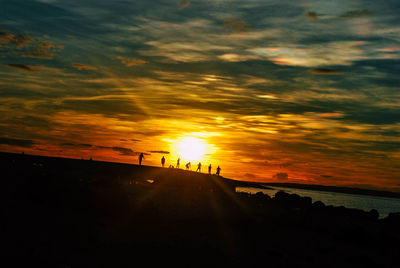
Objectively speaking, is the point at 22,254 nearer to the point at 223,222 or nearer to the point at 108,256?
the point at 108,256

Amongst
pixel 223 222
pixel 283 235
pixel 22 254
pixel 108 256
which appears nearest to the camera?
pixel 22 254

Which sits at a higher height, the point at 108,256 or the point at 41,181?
the point at 41,181

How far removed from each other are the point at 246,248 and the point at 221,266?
11.3 ft

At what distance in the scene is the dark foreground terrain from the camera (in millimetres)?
14648

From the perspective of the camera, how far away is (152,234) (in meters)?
18.9

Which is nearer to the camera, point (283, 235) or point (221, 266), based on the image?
point (221, 266)

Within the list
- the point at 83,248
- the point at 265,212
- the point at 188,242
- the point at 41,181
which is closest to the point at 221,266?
the point at 188,242

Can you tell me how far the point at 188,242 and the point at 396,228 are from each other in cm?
1995

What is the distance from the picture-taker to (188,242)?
59.8ft

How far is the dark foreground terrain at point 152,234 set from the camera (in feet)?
48.1

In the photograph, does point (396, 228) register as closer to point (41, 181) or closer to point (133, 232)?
point (133, 232)

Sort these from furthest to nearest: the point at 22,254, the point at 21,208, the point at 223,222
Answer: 1. the point at 223,222
2. the point at 21,208
3. the point at 22,254

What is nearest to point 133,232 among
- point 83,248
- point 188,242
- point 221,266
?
point 188,242

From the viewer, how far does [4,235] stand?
15.0 metres
